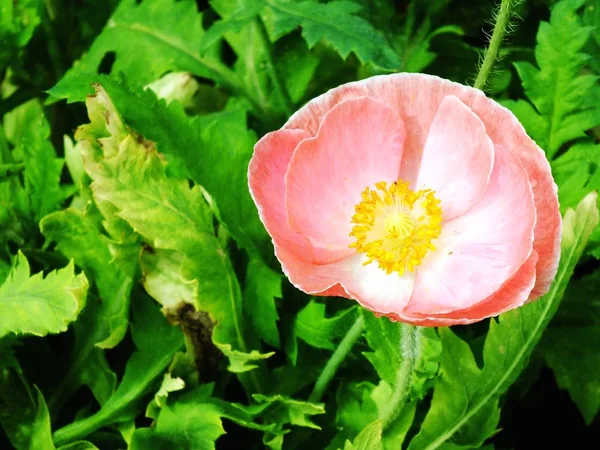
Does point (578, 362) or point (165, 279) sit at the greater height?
point (165, 279)

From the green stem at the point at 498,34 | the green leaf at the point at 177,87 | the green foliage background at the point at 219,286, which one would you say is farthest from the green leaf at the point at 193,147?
the green stem at the point at 498,34

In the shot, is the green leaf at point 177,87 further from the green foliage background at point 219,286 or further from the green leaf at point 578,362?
the green leaf at point 578,362

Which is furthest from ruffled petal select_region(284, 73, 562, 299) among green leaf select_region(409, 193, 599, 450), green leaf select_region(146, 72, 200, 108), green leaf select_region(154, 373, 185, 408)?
green leaf select_region(146, 72, 200, 108)

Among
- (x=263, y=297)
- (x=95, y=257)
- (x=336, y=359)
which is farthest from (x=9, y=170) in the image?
(x=336, y=359)

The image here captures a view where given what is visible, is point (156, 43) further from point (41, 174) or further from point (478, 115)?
point (478, 115)

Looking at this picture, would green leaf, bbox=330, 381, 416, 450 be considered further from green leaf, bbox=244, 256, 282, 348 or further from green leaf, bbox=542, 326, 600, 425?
green leaf, bbox=542, 326, 600, 425

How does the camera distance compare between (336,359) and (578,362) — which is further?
(578,362)

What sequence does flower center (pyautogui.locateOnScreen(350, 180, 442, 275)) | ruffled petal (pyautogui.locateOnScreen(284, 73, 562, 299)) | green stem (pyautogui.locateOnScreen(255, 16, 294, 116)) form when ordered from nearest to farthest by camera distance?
ruffled petal (pyautogui.locateOnScreen(284, 73, 562, 299)), flower center (pyautogui.locateOnScreen(350, 180, 442, 275)), green stem (pyautogui.locateOnScreen(255, 16, 294, 116))
